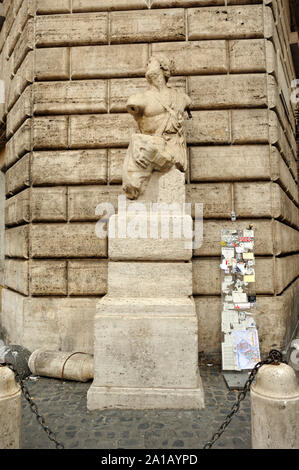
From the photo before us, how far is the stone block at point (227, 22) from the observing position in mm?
5430

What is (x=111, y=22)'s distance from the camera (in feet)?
18.4

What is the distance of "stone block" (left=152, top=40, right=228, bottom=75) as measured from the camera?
5453 millimetres

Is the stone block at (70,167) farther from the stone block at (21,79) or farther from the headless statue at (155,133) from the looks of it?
the headless statue at (155,133)

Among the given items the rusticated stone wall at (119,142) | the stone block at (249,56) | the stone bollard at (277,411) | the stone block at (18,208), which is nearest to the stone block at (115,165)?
the rusticated stone wall at (119,142)

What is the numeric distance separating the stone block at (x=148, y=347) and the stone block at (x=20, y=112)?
383 centimetres

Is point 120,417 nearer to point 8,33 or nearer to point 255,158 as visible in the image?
point 255,158

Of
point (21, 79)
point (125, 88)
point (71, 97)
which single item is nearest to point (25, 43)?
point (21, 79)

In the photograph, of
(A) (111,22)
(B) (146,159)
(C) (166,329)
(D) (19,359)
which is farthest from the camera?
(A) (111,22)

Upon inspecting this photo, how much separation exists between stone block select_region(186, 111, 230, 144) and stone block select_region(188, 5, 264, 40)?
128cm

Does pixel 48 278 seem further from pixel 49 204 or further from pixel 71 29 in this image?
pixel 71 29

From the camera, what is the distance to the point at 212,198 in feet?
17.4
